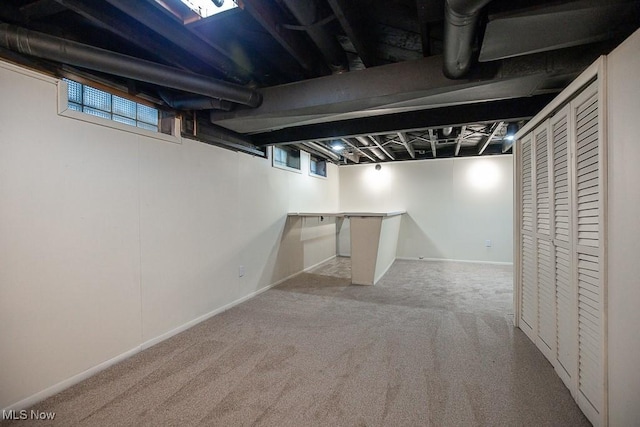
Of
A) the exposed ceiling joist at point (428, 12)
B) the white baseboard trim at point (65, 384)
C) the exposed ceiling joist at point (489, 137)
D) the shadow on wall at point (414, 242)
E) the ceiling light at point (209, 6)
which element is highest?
the exposed ceiling joist at point (489, 137)

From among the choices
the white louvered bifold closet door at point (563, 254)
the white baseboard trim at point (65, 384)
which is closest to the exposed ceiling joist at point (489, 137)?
the white louvered bifold closet door at point (563, 254)

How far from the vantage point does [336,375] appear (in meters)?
1.97

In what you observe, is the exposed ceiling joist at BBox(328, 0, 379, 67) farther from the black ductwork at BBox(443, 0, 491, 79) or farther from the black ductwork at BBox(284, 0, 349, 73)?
the black ductwork at BBox(443, 0, 491, 79)

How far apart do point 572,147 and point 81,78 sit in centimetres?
321

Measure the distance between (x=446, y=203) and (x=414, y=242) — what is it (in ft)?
3.59

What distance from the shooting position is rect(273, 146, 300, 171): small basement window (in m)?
4.36

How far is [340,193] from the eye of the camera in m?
7.01

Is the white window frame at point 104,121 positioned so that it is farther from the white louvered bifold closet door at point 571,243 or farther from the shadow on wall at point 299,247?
the white louvered bifold closet door at point 571,243

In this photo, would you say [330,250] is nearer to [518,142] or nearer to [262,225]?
[262,225]

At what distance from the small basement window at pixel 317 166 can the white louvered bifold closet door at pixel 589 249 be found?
14.2 feet

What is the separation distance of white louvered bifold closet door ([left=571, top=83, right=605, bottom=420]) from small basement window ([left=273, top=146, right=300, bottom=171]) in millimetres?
3472

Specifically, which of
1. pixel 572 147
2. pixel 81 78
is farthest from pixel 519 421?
pixel 81 78

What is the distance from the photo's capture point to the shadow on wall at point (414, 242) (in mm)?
6223

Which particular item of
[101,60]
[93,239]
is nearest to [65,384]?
[93,239]
